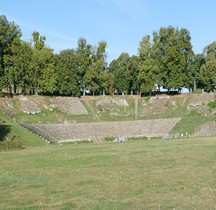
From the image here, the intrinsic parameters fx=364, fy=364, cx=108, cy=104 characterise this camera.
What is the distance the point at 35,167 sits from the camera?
75.9 feet

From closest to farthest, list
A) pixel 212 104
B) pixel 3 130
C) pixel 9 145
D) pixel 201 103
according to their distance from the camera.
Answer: pixel 9 145 → pixel 3 130 → pixel 212 104 → pixel 201 103

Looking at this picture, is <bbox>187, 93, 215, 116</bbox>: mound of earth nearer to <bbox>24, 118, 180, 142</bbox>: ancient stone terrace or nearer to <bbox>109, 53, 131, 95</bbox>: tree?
<bbox>24, 118, 180, 142</bbox>: ancient stone terrace

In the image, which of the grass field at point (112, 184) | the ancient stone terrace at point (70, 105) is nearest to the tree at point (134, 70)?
the ancient stone terrace at point (70, 105)

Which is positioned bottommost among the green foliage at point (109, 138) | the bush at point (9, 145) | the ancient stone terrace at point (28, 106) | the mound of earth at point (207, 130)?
the green foliage at point (109, 138)

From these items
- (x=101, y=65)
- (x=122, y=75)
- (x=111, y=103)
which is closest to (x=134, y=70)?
(x=122, y=75)

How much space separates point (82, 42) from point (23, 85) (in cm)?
2070

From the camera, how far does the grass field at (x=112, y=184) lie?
41.8ft

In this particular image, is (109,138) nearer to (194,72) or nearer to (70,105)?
(70,105)

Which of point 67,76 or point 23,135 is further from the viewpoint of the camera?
point 67,76

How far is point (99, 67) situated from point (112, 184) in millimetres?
76124

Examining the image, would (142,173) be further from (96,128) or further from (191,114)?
(191,114)

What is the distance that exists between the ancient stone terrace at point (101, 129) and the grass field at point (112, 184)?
33903mm

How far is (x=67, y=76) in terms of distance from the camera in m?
84.2

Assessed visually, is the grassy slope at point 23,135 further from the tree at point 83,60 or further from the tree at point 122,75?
the tree at point 122,75
